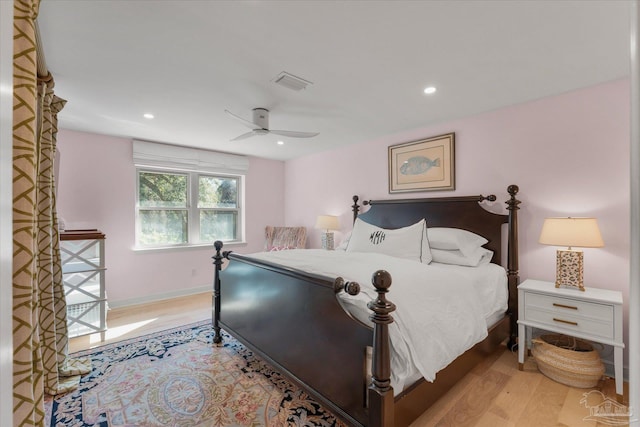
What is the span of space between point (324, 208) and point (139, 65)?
3.07 meters

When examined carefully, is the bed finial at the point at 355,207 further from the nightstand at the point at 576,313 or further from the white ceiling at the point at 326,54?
the nightstand at the point at 576,313

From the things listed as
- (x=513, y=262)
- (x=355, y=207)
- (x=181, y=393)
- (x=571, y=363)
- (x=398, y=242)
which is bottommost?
(x=181, y=393)

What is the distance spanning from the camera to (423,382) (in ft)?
5.14

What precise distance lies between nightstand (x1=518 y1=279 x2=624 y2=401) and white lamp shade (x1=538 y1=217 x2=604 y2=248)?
0.36 meters

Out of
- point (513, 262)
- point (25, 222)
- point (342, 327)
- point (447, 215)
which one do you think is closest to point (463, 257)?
point (513, 262)

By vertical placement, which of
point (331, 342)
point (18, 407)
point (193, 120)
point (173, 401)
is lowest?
point (173, 401)

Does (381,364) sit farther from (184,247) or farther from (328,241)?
(184,247)

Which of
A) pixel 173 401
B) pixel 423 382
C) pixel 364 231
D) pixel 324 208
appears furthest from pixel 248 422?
pixel 324 208

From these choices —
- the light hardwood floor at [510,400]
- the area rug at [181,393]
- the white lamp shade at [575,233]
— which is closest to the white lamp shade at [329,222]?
the area rug at [181,393]

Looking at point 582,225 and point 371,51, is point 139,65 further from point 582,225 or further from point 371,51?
point 582,225

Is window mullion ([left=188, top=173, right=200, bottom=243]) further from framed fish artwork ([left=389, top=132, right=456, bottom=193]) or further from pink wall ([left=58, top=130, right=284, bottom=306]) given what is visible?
framed fish artwork ([left=389, top=132, right=456, bottom=193])

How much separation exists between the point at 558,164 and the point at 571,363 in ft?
5.08

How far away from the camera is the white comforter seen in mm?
1461

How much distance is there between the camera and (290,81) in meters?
2.24
